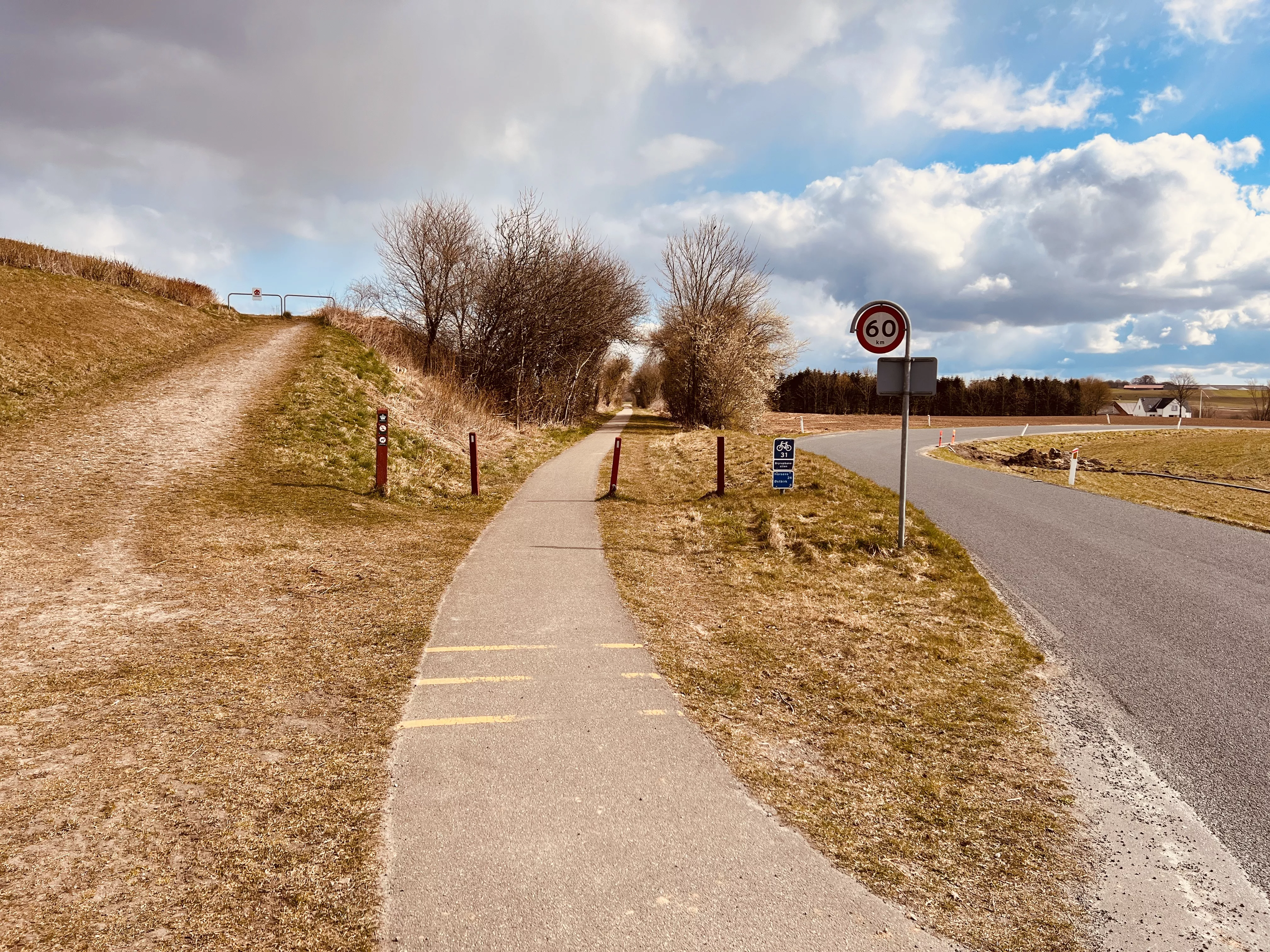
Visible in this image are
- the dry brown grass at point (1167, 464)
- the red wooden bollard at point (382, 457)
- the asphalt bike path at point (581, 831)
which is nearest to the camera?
the asphalt bike path at point (581, 831)

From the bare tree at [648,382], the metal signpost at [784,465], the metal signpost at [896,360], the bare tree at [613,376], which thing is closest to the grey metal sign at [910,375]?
the metal signpost at [896,360]

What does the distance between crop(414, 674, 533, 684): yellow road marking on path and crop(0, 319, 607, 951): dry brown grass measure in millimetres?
180

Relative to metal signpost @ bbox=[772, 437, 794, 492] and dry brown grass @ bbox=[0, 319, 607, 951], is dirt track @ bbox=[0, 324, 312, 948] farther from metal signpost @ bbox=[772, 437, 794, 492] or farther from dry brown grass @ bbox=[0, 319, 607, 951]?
metal signpost @ bbox=[772, 437, 794, 492]

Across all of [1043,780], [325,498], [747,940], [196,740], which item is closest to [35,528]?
[325,498]

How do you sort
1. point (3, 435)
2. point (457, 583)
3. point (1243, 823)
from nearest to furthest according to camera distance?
1. point (1243, 823)
2. point (457, 583)
3. point (3, 435)

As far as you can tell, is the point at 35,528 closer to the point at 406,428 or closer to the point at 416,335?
the point at 406,428

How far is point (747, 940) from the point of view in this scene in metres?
2.65

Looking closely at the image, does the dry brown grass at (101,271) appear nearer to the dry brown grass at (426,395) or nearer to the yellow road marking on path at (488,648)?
the dry brown grass at (426,395)

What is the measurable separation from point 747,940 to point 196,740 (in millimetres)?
3321

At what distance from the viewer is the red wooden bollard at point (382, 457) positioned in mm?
11750

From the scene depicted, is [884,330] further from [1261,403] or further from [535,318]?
[1261,403]

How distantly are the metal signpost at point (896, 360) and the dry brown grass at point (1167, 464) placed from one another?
7.30m

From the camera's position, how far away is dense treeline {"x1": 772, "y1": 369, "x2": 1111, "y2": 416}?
93.7 metres

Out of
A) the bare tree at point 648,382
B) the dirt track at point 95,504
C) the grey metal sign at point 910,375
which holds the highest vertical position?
the bare tree at point 648,382
